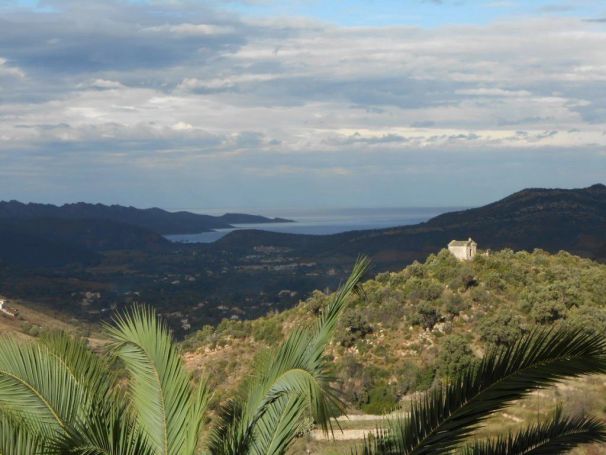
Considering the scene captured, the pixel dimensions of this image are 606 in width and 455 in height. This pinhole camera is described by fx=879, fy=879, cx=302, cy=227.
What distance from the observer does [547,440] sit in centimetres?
591

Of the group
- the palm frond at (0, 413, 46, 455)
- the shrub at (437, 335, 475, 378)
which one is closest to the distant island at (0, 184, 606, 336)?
the shrub at (437, 335, 475, 378)

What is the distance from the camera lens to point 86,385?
6.48 metres

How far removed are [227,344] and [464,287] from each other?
10182mm

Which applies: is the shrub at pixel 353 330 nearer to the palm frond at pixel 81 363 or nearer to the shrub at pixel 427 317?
the shrub at pixel 427 317

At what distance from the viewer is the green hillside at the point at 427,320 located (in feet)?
92.1

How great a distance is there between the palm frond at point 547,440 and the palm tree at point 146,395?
3.69 ft

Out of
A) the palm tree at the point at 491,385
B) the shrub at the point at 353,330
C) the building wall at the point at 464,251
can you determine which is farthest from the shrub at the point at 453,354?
the palm tree at the point at 491,385

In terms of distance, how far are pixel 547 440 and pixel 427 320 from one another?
2718cm

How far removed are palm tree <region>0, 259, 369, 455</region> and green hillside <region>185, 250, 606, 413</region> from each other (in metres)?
19.0

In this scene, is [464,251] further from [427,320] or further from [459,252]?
[427,320]

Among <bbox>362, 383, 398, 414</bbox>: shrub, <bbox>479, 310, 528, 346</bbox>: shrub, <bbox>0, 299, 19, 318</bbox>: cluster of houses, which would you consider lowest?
<bbox>362, 383, 398, 414</bbox>: shrub

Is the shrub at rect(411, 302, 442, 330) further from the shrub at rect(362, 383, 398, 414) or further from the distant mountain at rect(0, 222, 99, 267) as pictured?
the distant mountain at rect(0, 222, 99, 267)

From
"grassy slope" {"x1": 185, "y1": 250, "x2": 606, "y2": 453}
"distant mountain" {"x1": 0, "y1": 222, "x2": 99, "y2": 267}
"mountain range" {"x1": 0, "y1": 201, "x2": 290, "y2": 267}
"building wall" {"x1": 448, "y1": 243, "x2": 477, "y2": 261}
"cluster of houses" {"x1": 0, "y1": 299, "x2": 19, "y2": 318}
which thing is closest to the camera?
"grassy slope" {"x1": 185, "y1": 250, "x2": 606, "y2": 453}

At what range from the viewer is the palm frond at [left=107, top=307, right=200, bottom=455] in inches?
238
